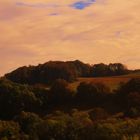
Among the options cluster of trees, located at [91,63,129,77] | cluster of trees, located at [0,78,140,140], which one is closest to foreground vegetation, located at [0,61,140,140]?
cluster of trees, located at [0,78,140,140]

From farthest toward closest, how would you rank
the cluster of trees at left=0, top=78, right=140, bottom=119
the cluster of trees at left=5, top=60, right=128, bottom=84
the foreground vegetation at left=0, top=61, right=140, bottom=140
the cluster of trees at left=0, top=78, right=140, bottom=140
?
the cluster of trees at left=5, top=60, right=128, bottom=84 < the cluster of trees at left=0, top=78, right=140, bottom=119 < the foreground vegetation at left=0, top=61, right=140, bottom=140 < the cluster of trees at left=0, top=78, right=140, bottom=140

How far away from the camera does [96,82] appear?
140500mm

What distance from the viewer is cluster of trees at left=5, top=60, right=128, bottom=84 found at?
165 meters

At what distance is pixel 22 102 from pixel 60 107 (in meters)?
9.01

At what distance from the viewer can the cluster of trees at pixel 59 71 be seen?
541 ft

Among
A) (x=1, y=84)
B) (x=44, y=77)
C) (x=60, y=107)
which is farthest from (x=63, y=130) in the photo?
(x=44, y=77)

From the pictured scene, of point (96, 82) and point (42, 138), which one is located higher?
point (96, 82)

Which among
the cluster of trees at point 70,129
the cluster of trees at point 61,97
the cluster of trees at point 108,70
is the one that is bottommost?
the cluster of trees at point 70,129

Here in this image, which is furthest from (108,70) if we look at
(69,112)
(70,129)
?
(70,129)

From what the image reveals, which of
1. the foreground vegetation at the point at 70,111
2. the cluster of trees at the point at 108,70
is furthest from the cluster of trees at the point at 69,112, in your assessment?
the cluster of trees at the point at 108,70

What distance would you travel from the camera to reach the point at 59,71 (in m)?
167

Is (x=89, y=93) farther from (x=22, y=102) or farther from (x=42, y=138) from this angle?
(x=42, y=138)

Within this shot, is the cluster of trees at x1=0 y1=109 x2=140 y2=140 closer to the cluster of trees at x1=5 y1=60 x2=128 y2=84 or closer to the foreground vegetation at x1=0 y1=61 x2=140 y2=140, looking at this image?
the foreground vegetation at x1=0 y1=61 x2=140 y2=140

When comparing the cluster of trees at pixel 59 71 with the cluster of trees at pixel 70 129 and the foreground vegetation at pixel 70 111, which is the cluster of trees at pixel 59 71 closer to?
the foreground vegetation at pixel 70 111
